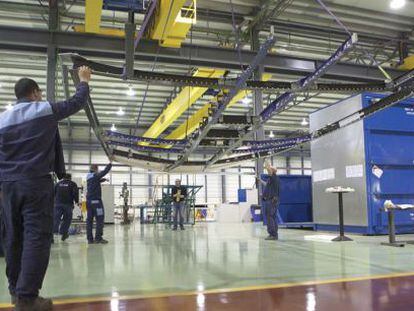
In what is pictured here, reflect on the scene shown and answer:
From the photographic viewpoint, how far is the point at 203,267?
15.3 feet

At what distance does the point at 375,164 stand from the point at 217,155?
3.57 metres

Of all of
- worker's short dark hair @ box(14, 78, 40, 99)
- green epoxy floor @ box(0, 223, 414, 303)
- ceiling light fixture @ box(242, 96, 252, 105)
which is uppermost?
ceiling light fixture @ box(242, 96, 252, 105)

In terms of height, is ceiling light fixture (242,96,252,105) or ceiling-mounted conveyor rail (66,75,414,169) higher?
ceiling light fixture (242,96,252,105)

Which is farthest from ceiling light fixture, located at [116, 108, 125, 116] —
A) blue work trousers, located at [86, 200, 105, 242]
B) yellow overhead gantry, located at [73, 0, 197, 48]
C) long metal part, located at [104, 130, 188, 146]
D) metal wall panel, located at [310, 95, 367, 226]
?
blue work trousers, located at [86, 200, 105, 242]

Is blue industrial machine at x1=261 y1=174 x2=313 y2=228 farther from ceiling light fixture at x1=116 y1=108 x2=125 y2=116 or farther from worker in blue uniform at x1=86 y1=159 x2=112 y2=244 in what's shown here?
ceiling light fixture at x1=116 y1=108 x2=125 y2=116

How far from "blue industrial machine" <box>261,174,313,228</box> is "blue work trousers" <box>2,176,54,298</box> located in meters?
9.86

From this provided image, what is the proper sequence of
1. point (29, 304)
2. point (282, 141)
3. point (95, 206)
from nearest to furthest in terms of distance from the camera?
point (29, 304)
point (95, 206)
point (282, 141)

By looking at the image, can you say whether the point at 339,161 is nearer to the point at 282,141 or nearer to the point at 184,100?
the point at 282,141

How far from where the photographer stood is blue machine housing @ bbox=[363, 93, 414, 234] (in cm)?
862

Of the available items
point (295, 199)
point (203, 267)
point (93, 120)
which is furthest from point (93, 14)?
point (295, 199)

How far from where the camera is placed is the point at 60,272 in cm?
448

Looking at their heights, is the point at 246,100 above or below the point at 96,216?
above

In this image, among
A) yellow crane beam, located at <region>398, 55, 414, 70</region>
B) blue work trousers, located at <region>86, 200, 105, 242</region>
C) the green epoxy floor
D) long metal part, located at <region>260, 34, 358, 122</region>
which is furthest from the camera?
yellow crane beam, located at <region>398, 55, 414, 70</region>

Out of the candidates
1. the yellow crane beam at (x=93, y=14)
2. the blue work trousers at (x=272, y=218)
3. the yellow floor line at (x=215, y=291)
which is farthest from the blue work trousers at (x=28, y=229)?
the blue work trousers at (x=272, y=218)
